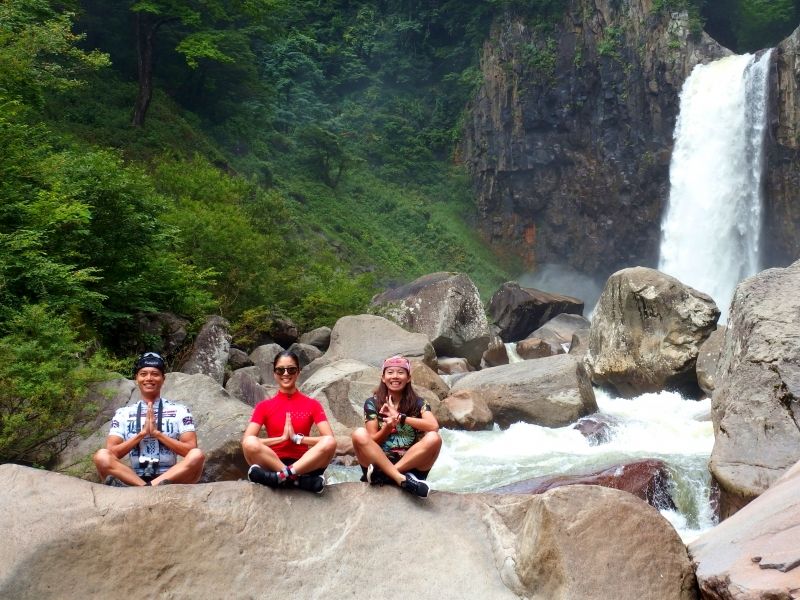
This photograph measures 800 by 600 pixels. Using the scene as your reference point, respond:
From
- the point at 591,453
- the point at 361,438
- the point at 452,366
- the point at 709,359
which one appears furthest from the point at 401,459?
the point at 452,366

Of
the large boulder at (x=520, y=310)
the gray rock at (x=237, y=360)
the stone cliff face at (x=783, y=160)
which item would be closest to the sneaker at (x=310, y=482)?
the gray rock at (x=237, y=360)

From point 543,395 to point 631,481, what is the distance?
14.1 feet

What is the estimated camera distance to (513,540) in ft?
18.0

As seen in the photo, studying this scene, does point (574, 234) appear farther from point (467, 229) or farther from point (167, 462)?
point (167, 462)

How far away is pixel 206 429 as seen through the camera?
9.40 metres

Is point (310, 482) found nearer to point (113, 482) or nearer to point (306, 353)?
point (113, 482)

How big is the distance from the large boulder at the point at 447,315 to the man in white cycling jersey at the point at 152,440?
14.4 meters

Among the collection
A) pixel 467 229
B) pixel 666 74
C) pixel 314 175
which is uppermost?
pixel 666 74

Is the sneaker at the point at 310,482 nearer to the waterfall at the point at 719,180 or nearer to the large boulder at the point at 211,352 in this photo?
the large boulder at the point at 211,352

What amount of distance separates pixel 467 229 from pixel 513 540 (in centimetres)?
3561

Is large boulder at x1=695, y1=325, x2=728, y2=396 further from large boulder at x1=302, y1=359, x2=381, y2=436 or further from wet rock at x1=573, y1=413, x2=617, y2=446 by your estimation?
large boulder at x1=302, y1=359, x2=381, y2=436

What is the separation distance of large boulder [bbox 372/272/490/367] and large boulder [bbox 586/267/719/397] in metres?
3.88

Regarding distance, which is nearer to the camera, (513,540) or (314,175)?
(513,540)

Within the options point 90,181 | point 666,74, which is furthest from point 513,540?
point 666,74
